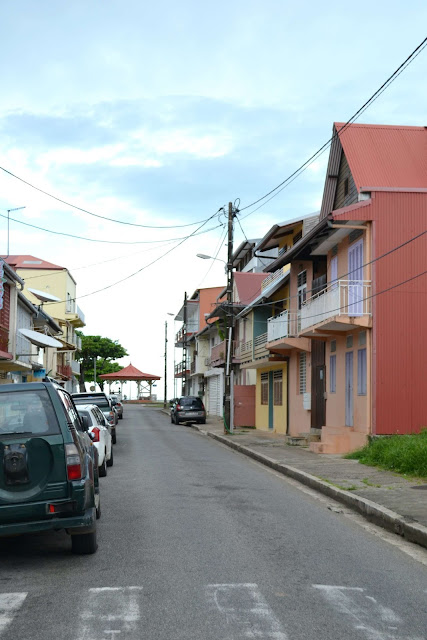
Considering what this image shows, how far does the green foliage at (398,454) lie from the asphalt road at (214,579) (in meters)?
4.05

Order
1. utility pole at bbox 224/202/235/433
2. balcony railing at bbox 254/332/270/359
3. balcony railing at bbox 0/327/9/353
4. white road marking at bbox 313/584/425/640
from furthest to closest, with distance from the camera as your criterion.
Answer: balcony railing at bbox 254/332/270/359 < utility pole at bbox 224/202/235/433 < balcony railing at bbox 0/327/9/353 < white road marking at bbox 313/584/425/640

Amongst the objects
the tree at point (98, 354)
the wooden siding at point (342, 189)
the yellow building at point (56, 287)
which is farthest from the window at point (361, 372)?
the tree at point (98, 354)

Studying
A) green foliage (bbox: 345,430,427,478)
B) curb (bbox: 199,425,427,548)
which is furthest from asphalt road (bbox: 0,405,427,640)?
green foliage (bbox: 345,430,427,478)

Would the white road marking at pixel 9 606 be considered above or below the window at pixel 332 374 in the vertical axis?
below

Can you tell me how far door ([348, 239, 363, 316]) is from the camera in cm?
1947

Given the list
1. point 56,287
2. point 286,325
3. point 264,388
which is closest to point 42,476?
point 286,325

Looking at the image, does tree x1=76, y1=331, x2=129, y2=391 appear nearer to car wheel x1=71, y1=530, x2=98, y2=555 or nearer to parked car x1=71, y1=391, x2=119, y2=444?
parked car x1=71, y1=391, x2=119, y2=444

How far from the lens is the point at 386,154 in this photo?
70.6 feet

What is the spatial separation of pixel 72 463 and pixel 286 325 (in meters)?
20.0

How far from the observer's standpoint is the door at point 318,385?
24000mm

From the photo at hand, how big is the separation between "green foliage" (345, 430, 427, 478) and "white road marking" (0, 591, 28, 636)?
9.81 meters

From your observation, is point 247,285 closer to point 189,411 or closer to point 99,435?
point 189,411

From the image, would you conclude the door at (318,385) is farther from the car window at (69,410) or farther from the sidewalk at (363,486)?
the car window at (69,410)

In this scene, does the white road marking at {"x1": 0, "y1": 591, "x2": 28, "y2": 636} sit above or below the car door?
below
